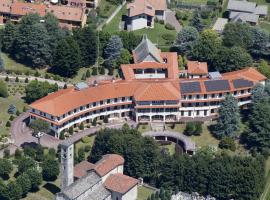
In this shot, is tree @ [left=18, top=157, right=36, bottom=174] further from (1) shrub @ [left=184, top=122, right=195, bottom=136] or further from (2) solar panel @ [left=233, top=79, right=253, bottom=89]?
(2) solar panel @ [left=233, top=79, right=253, bottom=89]

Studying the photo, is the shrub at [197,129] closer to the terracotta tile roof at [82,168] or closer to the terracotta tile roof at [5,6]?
the terracotta tile roof at [82,168]

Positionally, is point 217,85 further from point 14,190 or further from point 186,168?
point 14,190

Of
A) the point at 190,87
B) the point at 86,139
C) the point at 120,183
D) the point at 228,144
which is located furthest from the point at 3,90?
the point at 228,144

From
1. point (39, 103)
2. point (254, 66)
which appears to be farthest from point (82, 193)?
point (254, 66)

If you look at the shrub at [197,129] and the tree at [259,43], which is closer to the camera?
the shrub at [197,129]

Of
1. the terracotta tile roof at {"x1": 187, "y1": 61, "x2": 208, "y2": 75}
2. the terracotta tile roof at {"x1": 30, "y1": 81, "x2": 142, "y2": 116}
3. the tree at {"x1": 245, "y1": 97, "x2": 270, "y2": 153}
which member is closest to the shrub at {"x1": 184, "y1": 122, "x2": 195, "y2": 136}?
the tree at {"x1": 245, "y1": 97, "x2": 270, "y2": 153}

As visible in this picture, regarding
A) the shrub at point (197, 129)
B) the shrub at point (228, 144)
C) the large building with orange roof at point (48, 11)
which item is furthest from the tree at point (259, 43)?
the large building with orange roof at point (48, 11)
